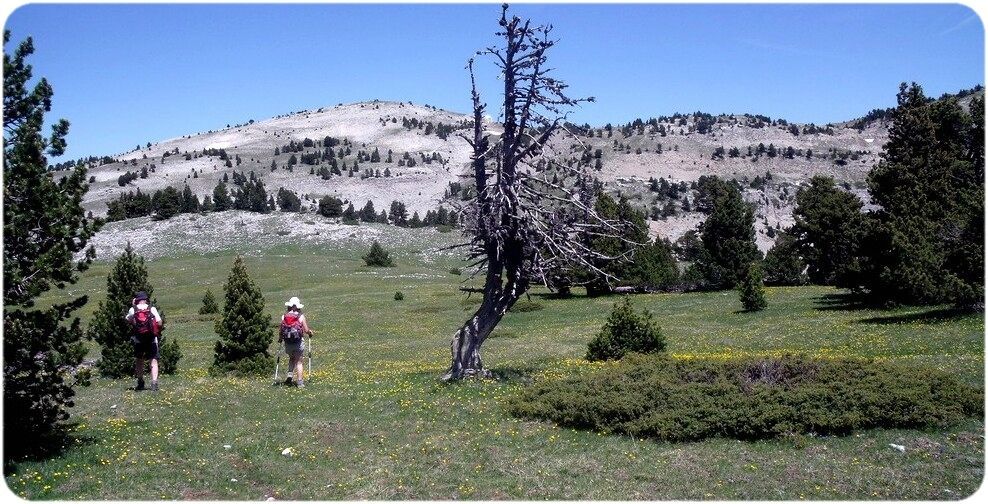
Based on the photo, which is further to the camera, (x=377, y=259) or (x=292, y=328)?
(x=377, y=259)

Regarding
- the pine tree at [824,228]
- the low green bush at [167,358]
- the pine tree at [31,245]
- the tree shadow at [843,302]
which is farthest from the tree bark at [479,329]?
the pine tree at [824,228]

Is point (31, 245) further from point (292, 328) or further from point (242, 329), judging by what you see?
point (242, 329)

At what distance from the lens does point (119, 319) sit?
72.2 feet

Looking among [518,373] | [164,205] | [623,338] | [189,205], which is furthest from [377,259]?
[518,373]

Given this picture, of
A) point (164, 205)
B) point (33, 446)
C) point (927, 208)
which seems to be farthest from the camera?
point (164, 205)

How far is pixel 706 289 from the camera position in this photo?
58.6m

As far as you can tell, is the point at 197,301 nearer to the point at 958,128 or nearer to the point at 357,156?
the point at 958,128

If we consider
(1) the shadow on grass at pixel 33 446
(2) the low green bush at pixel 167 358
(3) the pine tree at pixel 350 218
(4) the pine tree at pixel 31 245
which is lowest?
(2) the low green bush at pixel 167 358

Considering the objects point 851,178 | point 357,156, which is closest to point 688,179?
point 851,178

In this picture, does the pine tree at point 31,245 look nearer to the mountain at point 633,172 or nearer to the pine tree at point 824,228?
the pine tree at point 824,228

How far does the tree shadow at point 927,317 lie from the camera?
29500mm

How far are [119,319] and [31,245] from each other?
504 inches

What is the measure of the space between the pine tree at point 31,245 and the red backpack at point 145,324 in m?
5.62

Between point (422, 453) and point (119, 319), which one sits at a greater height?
point (119, 319)
